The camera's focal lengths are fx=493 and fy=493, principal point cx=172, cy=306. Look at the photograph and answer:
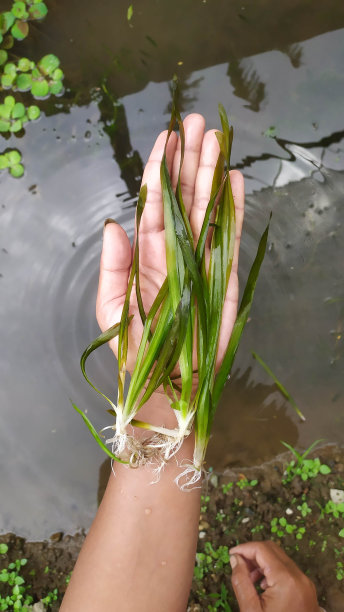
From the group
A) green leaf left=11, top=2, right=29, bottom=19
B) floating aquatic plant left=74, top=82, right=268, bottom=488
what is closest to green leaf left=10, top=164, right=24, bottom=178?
green leaf left=11, top=2, right=29, bottom=19

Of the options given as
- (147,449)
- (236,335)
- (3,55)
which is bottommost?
(147,449)

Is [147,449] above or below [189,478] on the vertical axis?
above

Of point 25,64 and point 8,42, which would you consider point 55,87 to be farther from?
point 8,42

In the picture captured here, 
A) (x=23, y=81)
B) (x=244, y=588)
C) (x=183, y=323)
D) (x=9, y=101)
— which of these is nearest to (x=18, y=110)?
(x=9, y=101)

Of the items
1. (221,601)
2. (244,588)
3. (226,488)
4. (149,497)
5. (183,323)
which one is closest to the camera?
(183,323)

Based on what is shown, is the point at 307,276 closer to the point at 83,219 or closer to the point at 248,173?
the point at 248,173

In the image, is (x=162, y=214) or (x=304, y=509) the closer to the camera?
(x=162, y=214)

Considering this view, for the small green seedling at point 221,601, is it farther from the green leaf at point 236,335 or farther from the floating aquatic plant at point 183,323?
the green leaf at point 236,335
